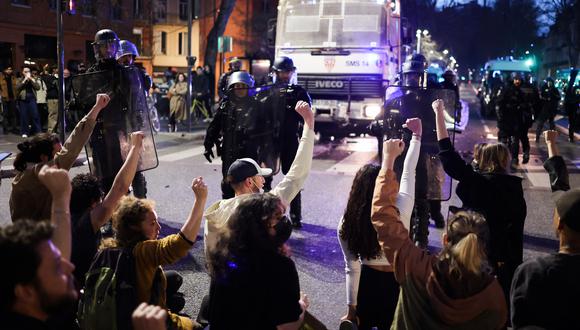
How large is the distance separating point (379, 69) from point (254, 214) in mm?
11724

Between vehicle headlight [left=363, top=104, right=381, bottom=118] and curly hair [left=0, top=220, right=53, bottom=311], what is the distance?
12.6m

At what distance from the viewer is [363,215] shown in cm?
400

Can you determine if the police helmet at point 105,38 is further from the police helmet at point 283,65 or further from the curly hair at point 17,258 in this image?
the curly hair at point 17,258

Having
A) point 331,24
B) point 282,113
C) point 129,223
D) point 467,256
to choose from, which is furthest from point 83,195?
point 331,24

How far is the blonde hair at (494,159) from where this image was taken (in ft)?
14.4

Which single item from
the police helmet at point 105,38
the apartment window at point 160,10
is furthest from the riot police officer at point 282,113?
the apartment window at point 160,10

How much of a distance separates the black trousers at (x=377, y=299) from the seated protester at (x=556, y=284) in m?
1.05

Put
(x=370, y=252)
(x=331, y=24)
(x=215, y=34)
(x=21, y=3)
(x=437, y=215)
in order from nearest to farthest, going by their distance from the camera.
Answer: (x=370, y=252), (x=437, y=215), (x=331, y=24), (x=215, y=34), (x=21, y=3)

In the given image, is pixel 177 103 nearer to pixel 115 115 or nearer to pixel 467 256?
pixel 115 115

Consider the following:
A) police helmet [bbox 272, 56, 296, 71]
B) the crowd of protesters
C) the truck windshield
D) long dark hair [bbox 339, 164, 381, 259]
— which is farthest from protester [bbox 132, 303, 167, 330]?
the truck windshield

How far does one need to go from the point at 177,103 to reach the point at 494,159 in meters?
16.2

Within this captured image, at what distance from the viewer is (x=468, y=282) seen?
2.74 m

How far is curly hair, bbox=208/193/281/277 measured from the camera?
2900mm

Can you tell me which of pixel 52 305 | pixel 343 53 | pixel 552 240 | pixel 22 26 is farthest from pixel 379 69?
pixel 22 26
